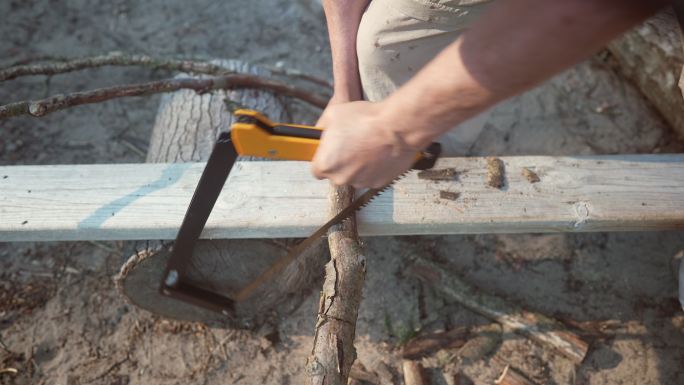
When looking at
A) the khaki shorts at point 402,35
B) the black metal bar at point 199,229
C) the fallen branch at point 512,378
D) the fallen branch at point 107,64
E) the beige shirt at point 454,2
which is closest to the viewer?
the black metal bar at point 199,229

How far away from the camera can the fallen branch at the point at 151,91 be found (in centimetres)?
245

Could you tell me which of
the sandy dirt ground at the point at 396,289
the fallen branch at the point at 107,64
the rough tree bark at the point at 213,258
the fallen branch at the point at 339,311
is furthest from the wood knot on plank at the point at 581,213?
the fallen branch at the point at 107,64

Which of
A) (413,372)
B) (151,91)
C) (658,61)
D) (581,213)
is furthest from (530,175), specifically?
(151,91)

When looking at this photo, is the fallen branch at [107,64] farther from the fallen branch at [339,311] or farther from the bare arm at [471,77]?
the bare arm at [471,77]

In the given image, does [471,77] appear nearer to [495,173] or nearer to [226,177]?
[226,177]

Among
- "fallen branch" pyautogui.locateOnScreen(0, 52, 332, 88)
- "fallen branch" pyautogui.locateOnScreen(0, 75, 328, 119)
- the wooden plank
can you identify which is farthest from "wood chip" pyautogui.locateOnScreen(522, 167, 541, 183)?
"fallen branch" pyautogui.locateOnScreen(0, 52, 332, 88)

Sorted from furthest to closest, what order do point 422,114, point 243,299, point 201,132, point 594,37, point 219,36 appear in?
1. point 219,36
2. point 201,132
3. point 243,299
4. point 422,114
5. point 594,37

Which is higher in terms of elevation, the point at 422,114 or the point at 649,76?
the point at 649,76

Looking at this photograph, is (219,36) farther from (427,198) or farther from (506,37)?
(506,37)

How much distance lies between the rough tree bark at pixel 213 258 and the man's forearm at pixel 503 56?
128cm

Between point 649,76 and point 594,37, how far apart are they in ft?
10.2

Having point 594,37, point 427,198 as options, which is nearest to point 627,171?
point 427,198

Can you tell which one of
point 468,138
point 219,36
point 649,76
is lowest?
point 468,138

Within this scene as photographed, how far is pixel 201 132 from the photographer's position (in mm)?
2844
